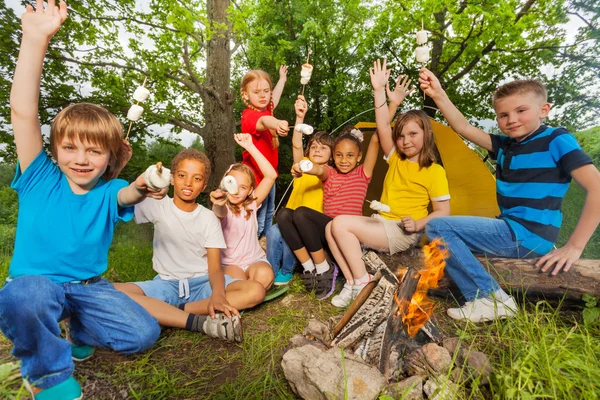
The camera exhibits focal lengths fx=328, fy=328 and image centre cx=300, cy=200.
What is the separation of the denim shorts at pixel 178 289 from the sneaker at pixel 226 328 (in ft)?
1.13

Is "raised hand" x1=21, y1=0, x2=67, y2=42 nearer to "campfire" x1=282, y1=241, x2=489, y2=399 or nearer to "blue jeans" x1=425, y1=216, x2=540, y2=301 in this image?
"campfire" x1=282, y1=241, x2=489, y2=399

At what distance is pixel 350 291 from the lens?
300 cm

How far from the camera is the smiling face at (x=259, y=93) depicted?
11.5 ft

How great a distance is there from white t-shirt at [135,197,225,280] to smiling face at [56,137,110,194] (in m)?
0.78

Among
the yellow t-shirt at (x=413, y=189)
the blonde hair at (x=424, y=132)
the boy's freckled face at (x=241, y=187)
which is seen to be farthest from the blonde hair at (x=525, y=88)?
the boy's freckled face at (x=241, y=187)

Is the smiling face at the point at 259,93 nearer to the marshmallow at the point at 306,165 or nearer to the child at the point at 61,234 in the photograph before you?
the marshmallow at the point at 306,165

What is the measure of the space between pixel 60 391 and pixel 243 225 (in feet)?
5.88

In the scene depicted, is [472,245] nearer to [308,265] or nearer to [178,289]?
[308,265]

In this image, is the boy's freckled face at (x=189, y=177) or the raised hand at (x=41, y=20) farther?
the boy's freckled face at (x=189, y=177)

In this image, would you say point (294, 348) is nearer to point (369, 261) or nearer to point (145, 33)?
point (369, 261)

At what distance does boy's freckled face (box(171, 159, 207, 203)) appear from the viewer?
2.68m

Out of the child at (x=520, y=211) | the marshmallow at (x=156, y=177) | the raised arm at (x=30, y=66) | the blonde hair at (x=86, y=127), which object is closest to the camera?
the raised arm at (x=30, y=66)

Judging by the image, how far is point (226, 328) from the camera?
238 centimetres

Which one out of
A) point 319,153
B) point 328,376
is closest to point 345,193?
point 319,153
